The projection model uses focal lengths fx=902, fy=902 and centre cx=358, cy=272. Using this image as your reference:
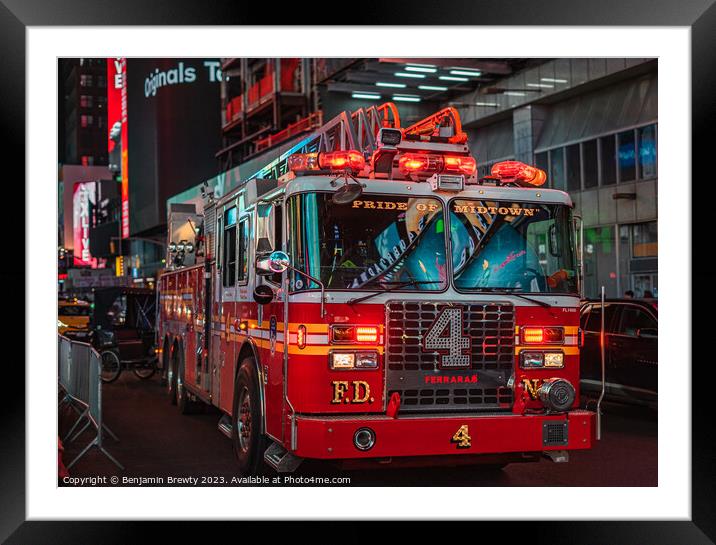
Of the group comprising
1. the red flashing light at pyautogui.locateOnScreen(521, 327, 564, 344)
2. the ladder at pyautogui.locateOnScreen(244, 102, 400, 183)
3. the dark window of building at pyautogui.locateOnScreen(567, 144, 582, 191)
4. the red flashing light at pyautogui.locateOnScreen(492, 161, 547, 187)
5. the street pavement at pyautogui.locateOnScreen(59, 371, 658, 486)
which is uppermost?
the dark window of building at pyautogui.locateOnScreen(567, 144, 582, 191)

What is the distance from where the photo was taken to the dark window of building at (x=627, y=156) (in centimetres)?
2130

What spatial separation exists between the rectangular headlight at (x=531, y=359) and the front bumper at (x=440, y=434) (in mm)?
490

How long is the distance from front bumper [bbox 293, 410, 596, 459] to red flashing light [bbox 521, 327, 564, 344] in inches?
27.0

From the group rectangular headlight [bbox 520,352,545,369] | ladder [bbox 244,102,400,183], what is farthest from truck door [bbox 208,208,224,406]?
rectangular headlight [bbox 520,352,545,369]

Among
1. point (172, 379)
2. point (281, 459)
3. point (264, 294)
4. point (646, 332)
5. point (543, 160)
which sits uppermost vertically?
point (543, 160)

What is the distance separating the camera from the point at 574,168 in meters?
23.3

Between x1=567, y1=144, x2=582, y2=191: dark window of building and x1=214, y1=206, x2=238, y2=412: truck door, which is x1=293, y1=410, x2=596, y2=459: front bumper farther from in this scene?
x1=567, y1=144, x2=582, y2=191: dark window of building

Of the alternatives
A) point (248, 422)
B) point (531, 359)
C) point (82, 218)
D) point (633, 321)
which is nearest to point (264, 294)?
point (248, 422)

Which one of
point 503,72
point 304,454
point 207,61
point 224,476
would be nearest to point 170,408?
point 224,476

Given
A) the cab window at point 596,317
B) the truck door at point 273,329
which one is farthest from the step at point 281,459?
the cab window at point 596,317

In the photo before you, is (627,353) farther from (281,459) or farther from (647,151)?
(647,151)

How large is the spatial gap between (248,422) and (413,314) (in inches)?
91.1

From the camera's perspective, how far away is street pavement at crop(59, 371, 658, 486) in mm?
9242
